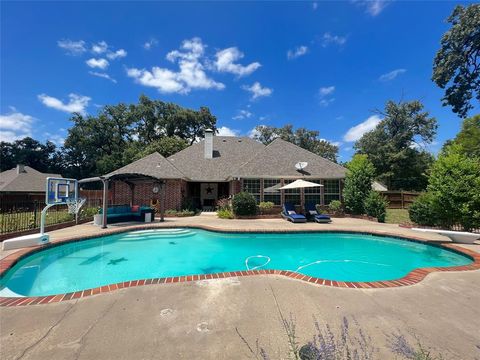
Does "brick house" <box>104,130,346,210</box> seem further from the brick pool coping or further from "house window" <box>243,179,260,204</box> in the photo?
the brick pool coping

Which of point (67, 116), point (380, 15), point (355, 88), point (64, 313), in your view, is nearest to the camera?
point (64, 313)

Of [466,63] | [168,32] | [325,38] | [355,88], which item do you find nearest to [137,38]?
[168,32]

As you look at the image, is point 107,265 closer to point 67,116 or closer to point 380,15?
point 380,15

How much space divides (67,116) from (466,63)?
53020 millimetres

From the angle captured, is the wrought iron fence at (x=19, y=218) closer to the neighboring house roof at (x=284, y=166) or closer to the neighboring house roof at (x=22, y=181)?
the neighboring house roof at (x=284, y=166)

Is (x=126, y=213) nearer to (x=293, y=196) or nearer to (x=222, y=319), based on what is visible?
(x=293, y=196)

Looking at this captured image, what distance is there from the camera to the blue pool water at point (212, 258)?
6281 millimetres

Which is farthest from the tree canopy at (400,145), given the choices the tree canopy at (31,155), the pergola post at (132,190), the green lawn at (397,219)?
the tree canopy at (31,155)

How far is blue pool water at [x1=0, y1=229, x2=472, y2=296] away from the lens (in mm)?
6281

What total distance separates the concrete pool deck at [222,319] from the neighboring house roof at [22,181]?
2941cm

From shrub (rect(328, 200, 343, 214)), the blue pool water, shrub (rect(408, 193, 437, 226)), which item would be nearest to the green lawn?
shrub (rect(408, 193, 437, 226))

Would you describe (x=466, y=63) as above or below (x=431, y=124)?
above

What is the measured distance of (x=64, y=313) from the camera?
330 cm

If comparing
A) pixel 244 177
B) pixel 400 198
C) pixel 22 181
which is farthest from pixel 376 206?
pixel 22 181
